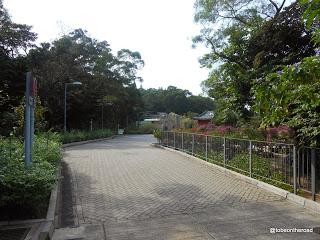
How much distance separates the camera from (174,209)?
7082 millimetres

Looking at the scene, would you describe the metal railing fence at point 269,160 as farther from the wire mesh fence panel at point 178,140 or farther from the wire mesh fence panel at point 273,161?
the wire mesh fence panel at point 178,140

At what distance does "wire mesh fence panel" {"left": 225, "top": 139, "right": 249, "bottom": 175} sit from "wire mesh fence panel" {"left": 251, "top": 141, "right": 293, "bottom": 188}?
1.78 ft

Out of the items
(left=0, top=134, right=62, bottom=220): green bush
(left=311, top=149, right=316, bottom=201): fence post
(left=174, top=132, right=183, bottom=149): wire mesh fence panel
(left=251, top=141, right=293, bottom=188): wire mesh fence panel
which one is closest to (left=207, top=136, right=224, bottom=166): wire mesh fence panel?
(left=251, top=141, right=293, bottom=188): wire mesh fence panel

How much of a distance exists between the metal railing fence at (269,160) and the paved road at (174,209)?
53 cm

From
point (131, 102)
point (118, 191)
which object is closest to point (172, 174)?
point (118, 191)

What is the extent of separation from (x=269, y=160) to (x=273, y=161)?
0.17 m

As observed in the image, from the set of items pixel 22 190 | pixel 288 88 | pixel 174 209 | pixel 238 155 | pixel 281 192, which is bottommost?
pixel 174 209

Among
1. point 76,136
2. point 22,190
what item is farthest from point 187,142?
point 76,136

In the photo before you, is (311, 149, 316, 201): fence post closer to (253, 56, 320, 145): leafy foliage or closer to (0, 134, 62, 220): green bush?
(253, 56, 320, 145): leafy foliage

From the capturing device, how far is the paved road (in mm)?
5691

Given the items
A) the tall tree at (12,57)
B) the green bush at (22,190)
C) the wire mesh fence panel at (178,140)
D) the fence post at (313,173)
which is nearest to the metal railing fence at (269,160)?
the fence post at (313,173)

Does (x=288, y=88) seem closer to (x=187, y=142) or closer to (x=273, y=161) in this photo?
(x=273, y=161)

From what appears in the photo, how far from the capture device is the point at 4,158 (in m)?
7.22

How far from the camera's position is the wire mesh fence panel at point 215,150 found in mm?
12750
